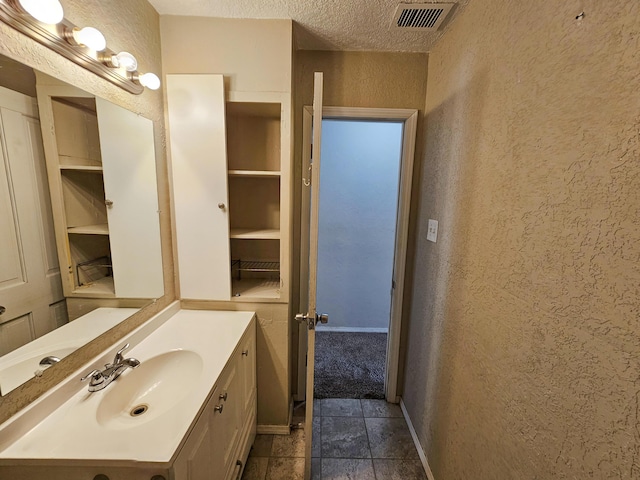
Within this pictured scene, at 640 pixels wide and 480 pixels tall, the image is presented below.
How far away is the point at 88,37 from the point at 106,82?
21cm

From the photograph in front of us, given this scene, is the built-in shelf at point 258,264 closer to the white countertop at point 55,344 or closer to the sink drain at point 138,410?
the white countertop at point 55,344

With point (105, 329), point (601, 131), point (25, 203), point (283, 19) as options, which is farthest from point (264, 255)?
point (601, 131)

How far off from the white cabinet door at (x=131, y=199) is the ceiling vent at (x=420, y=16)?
1.35m

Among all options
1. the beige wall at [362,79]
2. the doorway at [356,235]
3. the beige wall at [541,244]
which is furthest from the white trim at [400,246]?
the doorway at [356,235]

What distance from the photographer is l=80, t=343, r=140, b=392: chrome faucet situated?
3.00ft

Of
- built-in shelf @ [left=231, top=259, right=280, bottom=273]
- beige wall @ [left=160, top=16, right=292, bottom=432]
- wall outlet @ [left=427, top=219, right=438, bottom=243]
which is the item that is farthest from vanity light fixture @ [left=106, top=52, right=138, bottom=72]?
wall outlet @ [left=427, top=219, right=438, bottom=243]

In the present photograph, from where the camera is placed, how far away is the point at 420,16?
125 centimetres

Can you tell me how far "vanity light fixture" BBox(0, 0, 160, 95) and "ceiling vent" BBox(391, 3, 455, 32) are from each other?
122cm

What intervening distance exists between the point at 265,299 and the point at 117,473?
90cm

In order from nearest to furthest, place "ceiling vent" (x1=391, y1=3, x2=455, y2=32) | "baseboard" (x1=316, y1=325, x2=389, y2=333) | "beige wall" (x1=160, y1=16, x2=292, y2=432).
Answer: "ceiling vent" (x1=391, y1=3, x2=455, y2=32), "beige wall" (x1=160, y1=16, x2=292, y2=432), "baseboard" (x1=316, y1=325, x2=389, y2=333)

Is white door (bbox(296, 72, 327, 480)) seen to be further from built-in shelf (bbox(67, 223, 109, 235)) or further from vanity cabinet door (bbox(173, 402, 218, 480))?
built-in shelf (bbox(67, 223, 109, 235))

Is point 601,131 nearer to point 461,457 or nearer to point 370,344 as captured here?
point 461,457

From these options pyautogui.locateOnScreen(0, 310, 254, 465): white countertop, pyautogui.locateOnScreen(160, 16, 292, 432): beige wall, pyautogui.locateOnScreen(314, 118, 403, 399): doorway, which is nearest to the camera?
pyautogui.locateOnScreen(0, 310, 254, 465): white countertop

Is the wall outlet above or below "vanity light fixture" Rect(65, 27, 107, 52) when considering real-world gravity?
below
